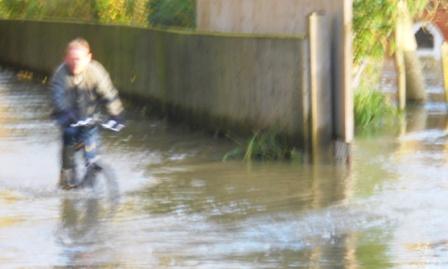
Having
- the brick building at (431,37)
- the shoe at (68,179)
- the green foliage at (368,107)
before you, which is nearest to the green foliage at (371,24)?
the green foliage at (368,107)

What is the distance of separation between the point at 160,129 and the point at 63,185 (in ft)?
16.1

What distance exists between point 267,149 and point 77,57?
2.91m

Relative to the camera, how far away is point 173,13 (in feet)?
67.9

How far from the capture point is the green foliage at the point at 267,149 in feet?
43.0

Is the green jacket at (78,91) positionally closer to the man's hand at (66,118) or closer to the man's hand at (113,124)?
the man's hand at (66,118)

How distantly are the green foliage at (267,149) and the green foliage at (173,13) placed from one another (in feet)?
21.0

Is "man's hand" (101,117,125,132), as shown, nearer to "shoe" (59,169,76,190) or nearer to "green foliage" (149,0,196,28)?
"shoe" (59,169,76,190)

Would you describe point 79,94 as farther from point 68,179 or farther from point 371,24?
point 371,24

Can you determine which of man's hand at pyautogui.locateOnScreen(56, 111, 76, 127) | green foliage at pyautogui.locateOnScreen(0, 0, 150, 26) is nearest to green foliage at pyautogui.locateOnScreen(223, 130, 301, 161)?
man's hand at pyautogui.locateOnScreen(56, 111, 76, 127)

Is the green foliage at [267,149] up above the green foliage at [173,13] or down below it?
below

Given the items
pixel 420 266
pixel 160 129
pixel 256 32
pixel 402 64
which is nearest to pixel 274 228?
pixel 420 266

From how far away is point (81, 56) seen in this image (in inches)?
435

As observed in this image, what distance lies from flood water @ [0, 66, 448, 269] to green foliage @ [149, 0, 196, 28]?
496 centimetres

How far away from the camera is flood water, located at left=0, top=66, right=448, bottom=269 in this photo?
27.9ft
